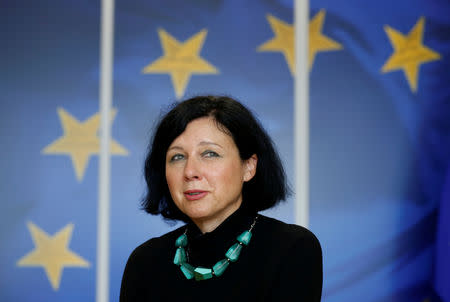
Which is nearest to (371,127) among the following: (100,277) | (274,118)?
(274,118)

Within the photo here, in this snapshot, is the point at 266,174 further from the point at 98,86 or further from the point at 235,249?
the point at 98,86

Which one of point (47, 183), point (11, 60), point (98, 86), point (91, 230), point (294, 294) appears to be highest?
point (11, 60)

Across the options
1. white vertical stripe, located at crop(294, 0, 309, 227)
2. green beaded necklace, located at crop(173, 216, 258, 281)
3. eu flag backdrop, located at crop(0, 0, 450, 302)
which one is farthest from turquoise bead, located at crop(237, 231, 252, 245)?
eu flag backdrop, located at crop(0, 0, 450, 302)

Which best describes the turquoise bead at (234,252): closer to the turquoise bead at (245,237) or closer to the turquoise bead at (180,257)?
the turquoise bead at (245,237)

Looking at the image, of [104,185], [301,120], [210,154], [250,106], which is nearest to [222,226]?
[210,154]

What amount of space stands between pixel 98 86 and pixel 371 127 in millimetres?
1240

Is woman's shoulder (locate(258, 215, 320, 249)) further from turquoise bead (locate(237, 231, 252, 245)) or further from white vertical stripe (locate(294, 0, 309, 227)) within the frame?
white vertical stripe (locate(294, 0, 309, 227))

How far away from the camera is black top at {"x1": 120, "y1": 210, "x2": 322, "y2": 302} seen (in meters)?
1.09

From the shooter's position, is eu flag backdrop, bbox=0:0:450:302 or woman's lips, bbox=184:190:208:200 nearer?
woman's lips, bbox=184:190:208:200

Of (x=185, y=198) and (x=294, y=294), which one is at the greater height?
(x=185, y=198)

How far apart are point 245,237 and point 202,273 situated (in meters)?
0.12

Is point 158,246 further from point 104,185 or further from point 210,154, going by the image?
point 104,185

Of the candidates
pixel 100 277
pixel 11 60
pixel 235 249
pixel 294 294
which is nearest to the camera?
pixel 294 294

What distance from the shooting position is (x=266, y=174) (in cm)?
Result: 127
